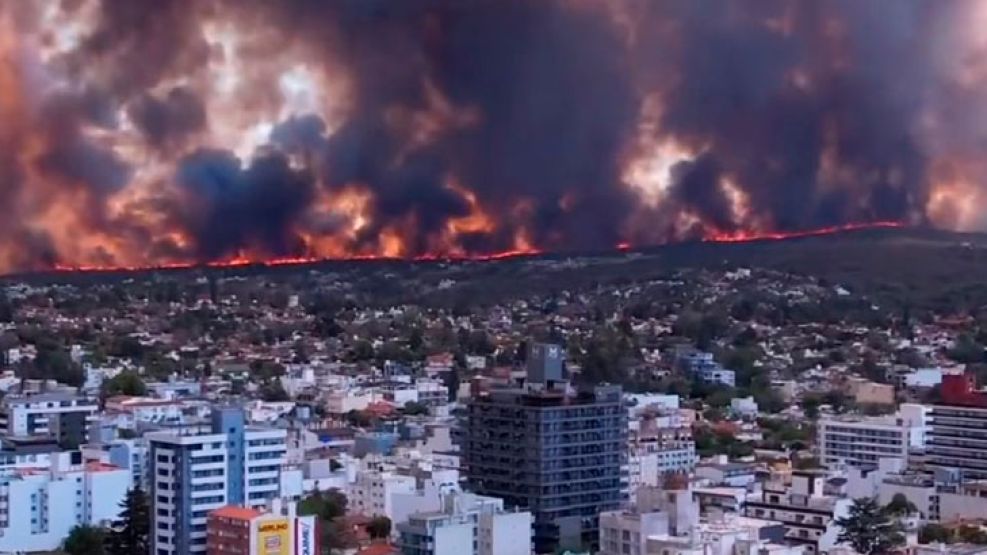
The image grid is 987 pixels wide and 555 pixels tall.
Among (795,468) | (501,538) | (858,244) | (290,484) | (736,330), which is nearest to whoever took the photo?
(501,538)

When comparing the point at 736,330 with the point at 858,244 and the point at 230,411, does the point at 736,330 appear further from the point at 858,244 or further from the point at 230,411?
the point at 230,411

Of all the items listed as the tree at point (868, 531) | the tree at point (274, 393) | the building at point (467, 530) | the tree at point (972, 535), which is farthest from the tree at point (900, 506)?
the tree at point (274, 393)

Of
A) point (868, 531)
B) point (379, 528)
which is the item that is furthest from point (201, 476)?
point (868, 531)

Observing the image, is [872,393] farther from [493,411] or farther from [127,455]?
[127,455]

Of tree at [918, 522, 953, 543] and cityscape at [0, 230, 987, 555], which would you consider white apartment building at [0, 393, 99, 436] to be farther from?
tree at [918, 522, 953, 543]

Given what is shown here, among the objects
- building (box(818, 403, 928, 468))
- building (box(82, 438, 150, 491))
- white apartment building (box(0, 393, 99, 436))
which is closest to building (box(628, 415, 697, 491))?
building (box(818, 403, 928, 468))

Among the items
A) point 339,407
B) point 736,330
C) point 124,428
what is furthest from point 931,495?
point 736,330

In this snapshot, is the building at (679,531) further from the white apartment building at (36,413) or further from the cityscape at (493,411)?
the white apartment building at (36,413)
